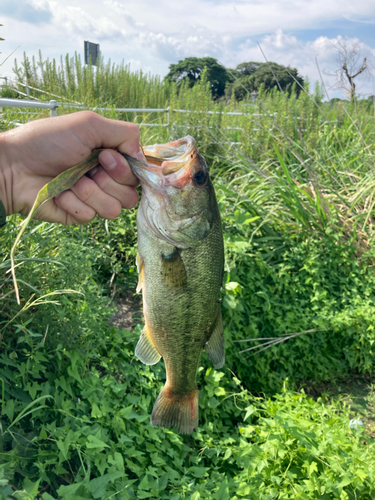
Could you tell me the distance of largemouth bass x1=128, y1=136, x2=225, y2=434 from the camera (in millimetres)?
1366

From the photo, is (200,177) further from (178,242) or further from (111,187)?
(111,187)

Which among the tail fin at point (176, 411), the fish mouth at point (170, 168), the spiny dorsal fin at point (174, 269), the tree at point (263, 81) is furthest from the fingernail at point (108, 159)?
the tree at point (263, 81)

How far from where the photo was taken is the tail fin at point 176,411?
5.12 feet

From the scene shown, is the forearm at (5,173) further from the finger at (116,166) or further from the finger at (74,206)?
the finger at (116,166)

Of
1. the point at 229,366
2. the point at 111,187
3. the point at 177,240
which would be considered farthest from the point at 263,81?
the point at 177,240

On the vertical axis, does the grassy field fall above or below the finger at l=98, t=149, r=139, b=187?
below

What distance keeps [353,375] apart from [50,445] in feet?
11.4

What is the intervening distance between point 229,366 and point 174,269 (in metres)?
2.59

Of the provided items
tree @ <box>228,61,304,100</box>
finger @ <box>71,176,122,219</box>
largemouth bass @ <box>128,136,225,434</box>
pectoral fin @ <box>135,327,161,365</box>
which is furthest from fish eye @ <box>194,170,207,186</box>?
tree @ <box>228,61,304,100</box>

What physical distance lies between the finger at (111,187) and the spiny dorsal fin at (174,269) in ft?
1.42

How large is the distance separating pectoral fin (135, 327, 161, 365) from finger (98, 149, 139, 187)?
1.97 ft

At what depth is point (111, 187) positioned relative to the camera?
5.41ft

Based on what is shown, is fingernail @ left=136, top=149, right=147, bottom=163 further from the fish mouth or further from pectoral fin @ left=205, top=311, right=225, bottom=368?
pectoral fin @ left=205, top=311, right=225, bottom=368

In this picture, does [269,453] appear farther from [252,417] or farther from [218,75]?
[218,75]
